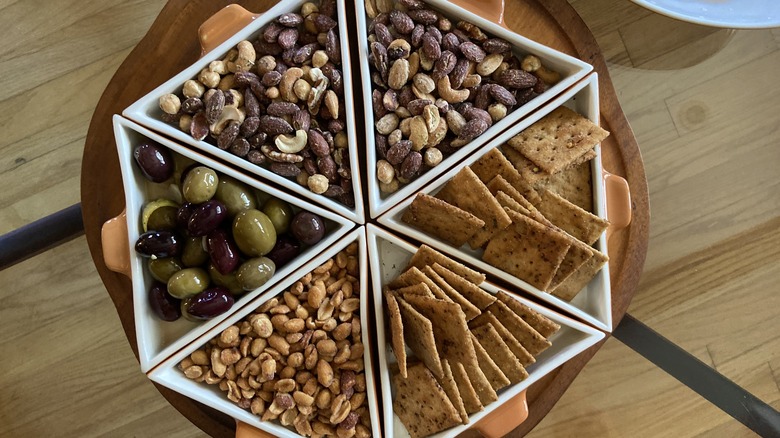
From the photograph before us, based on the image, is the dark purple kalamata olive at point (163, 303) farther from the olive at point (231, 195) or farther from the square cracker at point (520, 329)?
the square cracker at point (520, 329)

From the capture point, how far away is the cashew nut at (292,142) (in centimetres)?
103

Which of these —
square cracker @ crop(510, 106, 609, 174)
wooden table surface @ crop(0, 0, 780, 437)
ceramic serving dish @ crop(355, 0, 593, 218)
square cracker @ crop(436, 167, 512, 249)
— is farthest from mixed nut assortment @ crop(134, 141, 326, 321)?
wooden table surface @ crop(0, 0, 780, 437)

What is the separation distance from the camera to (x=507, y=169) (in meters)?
1.04

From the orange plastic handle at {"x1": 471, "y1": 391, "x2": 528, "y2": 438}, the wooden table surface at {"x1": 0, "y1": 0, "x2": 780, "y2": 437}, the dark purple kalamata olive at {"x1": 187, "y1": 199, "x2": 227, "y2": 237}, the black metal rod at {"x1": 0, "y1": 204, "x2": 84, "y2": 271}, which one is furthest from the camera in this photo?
the wooden table surface at {"x1": 0, "y1": 0, "x2": 780, "y2": 437}

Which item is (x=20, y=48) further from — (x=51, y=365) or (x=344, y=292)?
(x=344, y=292)

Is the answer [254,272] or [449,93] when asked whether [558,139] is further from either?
[254,272]

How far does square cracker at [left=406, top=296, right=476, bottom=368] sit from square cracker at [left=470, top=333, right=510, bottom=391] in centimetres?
2

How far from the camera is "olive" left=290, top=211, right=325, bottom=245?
1017mm

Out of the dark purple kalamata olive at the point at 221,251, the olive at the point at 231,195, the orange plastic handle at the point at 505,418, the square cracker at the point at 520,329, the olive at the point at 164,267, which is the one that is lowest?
the orange plastic handle at the point at 505,418

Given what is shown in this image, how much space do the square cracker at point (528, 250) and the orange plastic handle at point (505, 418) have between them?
8.4 inches

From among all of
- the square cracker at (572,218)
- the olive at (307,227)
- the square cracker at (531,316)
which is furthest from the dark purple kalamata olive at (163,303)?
the square cracker at (572,218)

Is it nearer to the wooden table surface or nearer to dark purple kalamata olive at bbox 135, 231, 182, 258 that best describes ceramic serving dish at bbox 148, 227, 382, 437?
dark purple kalamata olive at bbox 135, 231, 182, 258

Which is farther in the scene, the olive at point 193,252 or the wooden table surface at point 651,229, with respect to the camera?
the wooden table surface at point 651,229

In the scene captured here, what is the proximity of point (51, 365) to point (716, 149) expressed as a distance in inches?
69.5
